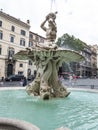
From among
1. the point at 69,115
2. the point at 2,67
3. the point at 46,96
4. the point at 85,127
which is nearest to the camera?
the point at 85,127

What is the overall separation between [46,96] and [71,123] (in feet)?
17.2

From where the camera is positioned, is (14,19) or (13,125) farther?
(14,19)

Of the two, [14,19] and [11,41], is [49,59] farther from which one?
[11,41]

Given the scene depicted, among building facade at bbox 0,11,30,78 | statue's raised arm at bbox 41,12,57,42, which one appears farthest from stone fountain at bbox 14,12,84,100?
building facade at bbox 0,11,30,78

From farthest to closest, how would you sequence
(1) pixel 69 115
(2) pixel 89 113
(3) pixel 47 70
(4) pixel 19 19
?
(4) pixel 19 19, (3) pixel 47 70, (2) pixel 89 113, (1) pixel 69 115

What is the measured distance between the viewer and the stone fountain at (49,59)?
41.2ft

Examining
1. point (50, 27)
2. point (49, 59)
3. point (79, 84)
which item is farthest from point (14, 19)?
point (49, 59)

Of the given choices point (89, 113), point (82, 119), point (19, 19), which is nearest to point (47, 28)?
point (89, 113)

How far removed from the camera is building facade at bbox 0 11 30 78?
47356 millimetres

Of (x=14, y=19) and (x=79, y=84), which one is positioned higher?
(x=14, y=19)

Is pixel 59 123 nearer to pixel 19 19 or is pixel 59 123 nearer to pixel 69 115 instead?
pixel 69 115

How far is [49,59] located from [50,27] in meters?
1.94

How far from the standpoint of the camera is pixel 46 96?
12070mm

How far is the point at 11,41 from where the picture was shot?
165 feet
